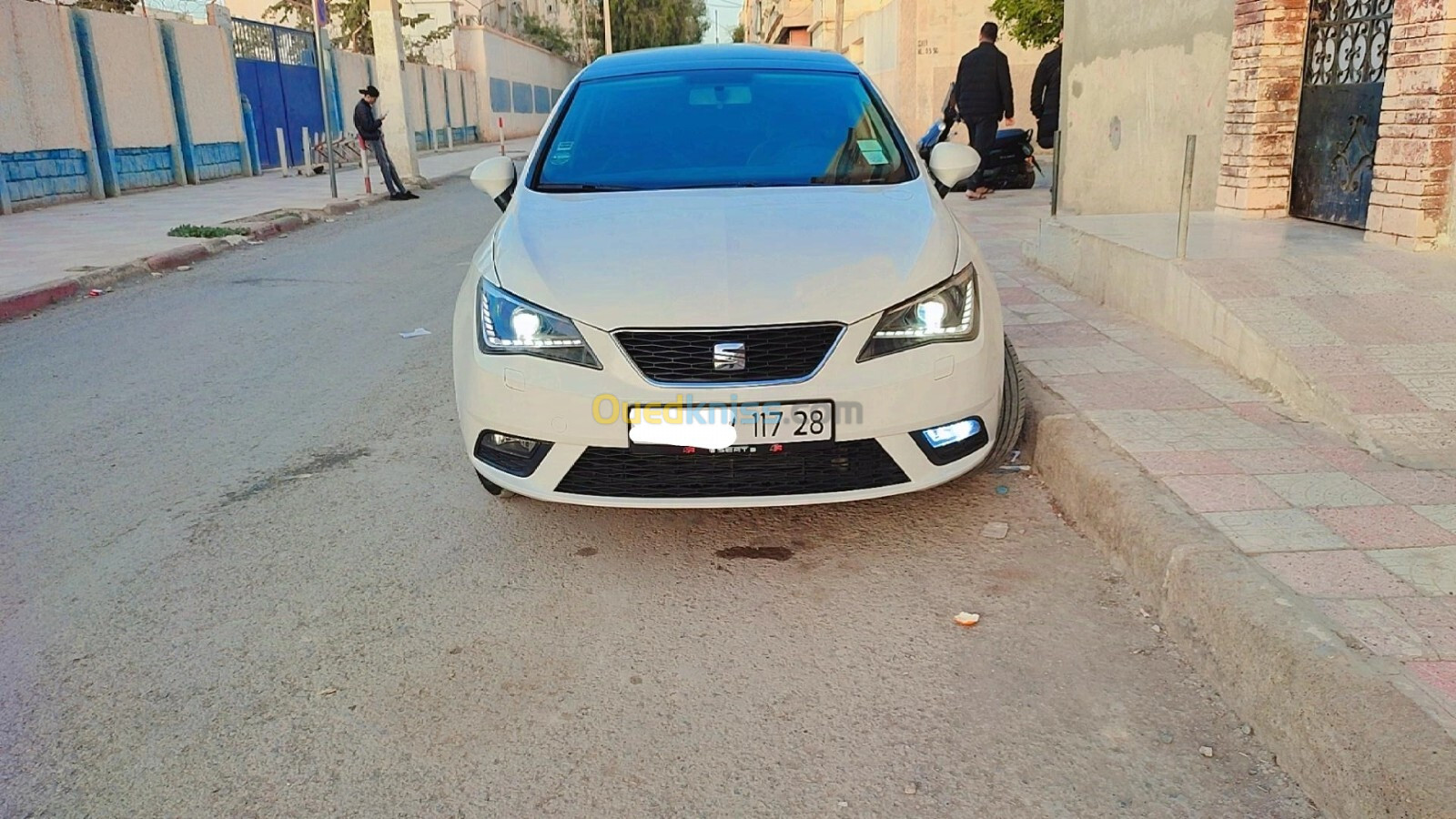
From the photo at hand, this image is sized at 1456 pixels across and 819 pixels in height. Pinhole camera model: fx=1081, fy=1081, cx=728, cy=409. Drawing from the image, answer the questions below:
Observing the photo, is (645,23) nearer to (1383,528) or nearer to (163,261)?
(163,261)

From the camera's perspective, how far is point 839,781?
7.75ft

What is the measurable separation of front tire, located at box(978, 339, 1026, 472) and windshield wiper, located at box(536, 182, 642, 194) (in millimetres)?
1571

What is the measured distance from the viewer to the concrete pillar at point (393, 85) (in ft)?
69.6

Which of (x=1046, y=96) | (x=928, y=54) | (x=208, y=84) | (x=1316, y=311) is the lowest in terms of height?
(x=1316, y=311)

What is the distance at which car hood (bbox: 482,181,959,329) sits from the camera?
321cm

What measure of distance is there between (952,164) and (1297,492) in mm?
1842

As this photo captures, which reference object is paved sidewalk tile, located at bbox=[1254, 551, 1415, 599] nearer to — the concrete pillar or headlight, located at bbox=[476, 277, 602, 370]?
headlight, located at bbox=[476, 277, 602, 370]

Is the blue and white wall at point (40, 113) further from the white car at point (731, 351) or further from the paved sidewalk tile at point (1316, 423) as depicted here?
the paved sidewalk tile at point (1316, 423)

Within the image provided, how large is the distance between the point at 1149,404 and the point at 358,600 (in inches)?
121

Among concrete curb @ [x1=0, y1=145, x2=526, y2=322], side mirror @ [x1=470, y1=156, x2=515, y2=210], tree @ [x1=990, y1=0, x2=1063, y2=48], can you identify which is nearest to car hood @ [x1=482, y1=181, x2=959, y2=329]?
side mirror @ [x1=470, y1=156, x2=515, y2=210]

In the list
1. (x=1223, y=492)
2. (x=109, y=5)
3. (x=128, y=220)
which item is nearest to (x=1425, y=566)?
(x=1223, y=492)

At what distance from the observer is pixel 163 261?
34.4 feet

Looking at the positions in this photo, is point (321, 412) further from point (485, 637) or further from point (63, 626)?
point (485, 637)

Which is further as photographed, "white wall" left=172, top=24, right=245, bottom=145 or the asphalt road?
"white wall" left=172, top=24, right=245, bottom=145
